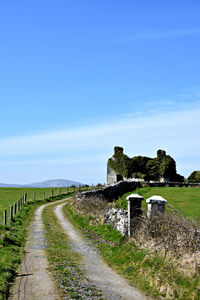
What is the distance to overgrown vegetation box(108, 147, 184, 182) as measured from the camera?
201 ft

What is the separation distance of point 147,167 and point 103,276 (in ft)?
163

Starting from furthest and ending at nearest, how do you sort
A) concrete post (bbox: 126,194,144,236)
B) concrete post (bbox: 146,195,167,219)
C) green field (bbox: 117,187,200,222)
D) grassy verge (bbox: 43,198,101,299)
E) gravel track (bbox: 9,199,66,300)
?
green field (bbox: 117,187,200,222)
concrete post (bbox: 126,194,144,236)
concrete post (bbox: 146,195,167,219)
grassy verge (bbox: 43,198,101,299)
gravel track (bbox: 9,199,66,300)

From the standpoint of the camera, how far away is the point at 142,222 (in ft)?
54.1

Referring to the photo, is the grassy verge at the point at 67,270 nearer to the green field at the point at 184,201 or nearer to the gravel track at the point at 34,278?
the gravel track at the point at 34,278

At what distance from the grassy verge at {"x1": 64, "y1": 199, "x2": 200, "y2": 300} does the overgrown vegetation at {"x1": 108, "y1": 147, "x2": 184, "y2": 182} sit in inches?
1646

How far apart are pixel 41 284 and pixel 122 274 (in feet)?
11.3

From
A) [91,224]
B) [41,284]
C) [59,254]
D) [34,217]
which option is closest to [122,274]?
[41,284]

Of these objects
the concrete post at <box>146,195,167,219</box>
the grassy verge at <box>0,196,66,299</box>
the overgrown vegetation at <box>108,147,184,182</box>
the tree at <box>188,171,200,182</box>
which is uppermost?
the overgrown vegetation at <box>108,147,184,182</box>

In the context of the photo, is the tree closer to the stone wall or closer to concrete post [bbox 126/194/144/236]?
the stone wall

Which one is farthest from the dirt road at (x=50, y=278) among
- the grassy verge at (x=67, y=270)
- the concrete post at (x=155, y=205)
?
the concrete post at (x=155, y=205)

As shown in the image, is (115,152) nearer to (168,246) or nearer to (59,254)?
(59,254)

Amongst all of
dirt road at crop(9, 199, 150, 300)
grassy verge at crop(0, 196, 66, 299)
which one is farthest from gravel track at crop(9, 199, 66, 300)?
grassy verge at crop(0, 196, 66, 299)

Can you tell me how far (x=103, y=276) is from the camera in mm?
14078

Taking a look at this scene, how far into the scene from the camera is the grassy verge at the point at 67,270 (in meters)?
11.9
